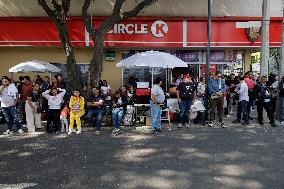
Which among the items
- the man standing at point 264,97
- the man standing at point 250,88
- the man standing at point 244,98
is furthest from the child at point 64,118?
the man standing at point 264,97

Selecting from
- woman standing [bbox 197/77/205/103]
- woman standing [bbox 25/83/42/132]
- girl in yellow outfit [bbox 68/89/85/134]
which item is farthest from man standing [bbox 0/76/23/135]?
woman standing [bbox 197/77/205/103]

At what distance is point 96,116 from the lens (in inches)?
442

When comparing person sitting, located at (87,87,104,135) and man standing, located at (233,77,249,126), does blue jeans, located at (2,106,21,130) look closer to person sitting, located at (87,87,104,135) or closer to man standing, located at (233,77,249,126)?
person sitting, located at (87,87,104,135)

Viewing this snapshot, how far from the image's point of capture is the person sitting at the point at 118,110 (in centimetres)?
1116

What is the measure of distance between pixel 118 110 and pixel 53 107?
75.3 inches

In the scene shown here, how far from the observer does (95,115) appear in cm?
1127

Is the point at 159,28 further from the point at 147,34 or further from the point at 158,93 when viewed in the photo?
the point at 158,93

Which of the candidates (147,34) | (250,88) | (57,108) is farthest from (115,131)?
(147,34)

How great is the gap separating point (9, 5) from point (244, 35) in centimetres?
1054

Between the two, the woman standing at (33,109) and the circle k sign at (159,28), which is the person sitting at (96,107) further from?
the circle k sign at (159,28)

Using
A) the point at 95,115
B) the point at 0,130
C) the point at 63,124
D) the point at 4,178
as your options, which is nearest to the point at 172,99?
the point at 95,115

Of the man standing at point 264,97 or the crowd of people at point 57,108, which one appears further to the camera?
the man standing at point 264,97

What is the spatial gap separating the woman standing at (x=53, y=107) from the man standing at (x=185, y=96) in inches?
143

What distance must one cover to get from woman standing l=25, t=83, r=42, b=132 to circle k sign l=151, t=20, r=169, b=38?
6678mm
